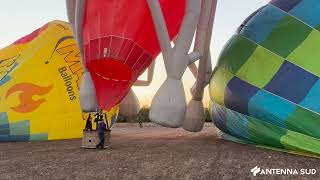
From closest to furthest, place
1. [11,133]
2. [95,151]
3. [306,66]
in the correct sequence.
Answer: [306,66] → [95,151] → [11,133]

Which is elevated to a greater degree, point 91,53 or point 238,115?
point 91,53

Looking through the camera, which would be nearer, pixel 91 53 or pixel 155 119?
pixel 155 119

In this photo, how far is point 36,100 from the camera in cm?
1903

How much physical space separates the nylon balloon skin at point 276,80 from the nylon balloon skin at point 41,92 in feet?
20.4

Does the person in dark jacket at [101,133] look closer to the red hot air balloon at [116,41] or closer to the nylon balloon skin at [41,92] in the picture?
the red hot air balloon at [116,41]

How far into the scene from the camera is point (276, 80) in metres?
14.5

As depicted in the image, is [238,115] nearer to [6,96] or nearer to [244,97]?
[244,97]

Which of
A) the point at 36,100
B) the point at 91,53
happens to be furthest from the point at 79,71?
the point at 91,53

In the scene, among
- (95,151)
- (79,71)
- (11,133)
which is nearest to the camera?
(95,151)

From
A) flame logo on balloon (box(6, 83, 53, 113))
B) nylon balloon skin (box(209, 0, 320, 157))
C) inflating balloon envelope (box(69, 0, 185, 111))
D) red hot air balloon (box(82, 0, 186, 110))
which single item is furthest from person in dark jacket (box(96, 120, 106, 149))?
nylon balloon skin (box(209, 0, 320, 157))

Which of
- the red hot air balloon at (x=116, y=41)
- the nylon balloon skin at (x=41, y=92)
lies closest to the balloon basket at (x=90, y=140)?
the red hot air balloon at (x=116, y=41)

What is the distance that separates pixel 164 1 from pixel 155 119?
416 cm

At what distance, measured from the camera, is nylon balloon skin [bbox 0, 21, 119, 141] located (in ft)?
61.0

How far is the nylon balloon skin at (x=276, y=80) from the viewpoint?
13.6 meters
